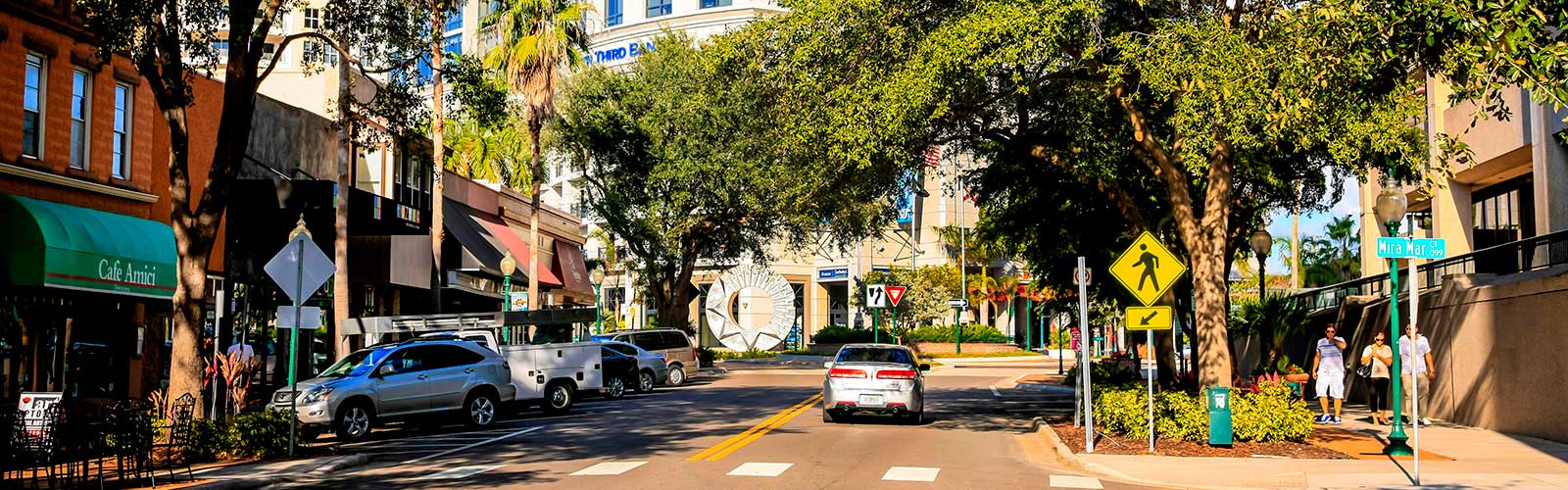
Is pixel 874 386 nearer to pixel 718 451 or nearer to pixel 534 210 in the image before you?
pixel 718 451

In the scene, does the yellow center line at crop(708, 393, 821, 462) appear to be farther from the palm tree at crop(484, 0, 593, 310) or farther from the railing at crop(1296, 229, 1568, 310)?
the railing at crop(1296, 229, 1568, 310)

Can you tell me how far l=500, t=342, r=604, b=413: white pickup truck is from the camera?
25.3m

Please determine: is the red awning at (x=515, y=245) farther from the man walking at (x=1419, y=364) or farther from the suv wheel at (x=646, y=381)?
the man walking at (x=1419, y=364)

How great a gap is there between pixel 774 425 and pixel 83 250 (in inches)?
431

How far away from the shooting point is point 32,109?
63.6 ft

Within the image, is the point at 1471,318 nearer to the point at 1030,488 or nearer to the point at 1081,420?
the point at 1081,420

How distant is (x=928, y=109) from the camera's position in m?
18.2

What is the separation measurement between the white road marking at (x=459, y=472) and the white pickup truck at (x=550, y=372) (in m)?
9.23

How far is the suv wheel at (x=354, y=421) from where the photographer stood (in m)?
19.6

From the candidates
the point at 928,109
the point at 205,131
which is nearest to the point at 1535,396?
the point at 928,109

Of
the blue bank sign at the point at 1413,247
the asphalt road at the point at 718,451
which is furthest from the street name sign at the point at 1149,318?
the blue bank sign at the point at 1413,247

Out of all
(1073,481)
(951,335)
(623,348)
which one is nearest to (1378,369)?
(1073,481)

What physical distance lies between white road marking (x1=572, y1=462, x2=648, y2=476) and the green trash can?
7.28m

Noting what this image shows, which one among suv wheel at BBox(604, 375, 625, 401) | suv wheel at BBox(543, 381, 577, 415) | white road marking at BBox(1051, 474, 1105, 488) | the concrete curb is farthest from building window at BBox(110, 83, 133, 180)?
white road marking at BBox(1051, 474, 1105, 488)
